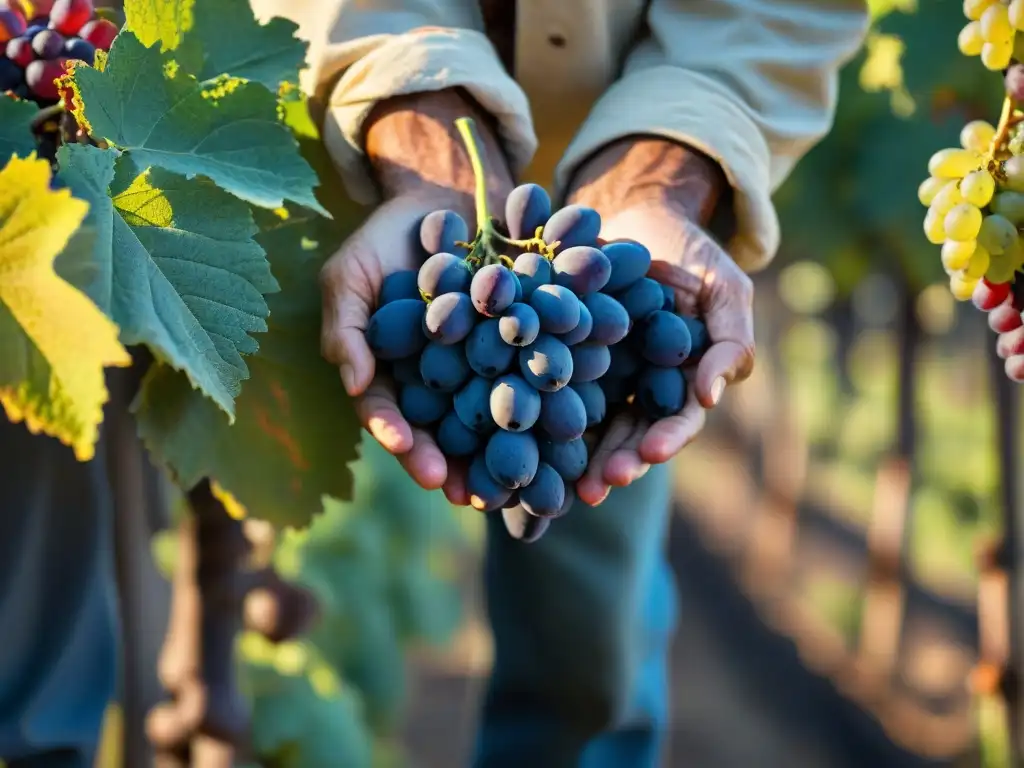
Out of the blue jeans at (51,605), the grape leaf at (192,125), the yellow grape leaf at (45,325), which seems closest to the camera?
the yellow grape leaf at (45,325)

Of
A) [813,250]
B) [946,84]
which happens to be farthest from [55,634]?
[813,250]

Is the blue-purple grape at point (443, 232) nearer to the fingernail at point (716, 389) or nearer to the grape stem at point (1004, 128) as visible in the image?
the fingernail at point (716, 389)

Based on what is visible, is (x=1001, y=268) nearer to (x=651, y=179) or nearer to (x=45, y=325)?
(x=651, y=179)

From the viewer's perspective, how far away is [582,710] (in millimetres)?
1446

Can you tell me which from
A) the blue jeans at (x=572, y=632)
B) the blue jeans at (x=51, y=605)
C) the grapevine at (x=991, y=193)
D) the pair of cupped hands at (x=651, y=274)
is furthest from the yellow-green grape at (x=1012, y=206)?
the blue jeans at (x=51, y=605)

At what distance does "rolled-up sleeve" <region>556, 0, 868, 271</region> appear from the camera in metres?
1.09

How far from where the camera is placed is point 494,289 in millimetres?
782

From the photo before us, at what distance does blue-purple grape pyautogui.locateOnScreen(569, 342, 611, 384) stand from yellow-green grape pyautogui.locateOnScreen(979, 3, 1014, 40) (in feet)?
1.11

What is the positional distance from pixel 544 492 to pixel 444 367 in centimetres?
11

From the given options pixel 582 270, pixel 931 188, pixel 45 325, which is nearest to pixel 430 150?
pixel 582 270

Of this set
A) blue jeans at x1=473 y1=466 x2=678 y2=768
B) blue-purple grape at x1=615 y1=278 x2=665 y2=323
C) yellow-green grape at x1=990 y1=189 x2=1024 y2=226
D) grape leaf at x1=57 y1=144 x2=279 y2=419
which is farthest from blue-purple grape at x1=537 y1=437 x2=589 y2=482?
blue jeans at x1=473 y1=466 x2=678 y2=768

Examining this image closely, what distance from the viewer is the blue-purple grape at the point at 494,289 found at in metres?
0.78

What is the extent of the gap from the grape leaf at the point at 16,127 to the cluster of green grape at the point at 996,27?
63 centimetres

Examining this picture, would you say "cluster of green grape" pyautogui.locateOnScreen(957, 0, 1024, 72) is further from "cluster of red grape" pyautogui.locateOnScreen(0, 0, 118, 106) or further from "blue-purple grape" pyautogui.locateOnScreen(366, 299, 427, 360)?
"cluster of red grape" pyautogui.locateOnScreen(0, 0, 118, 106)
